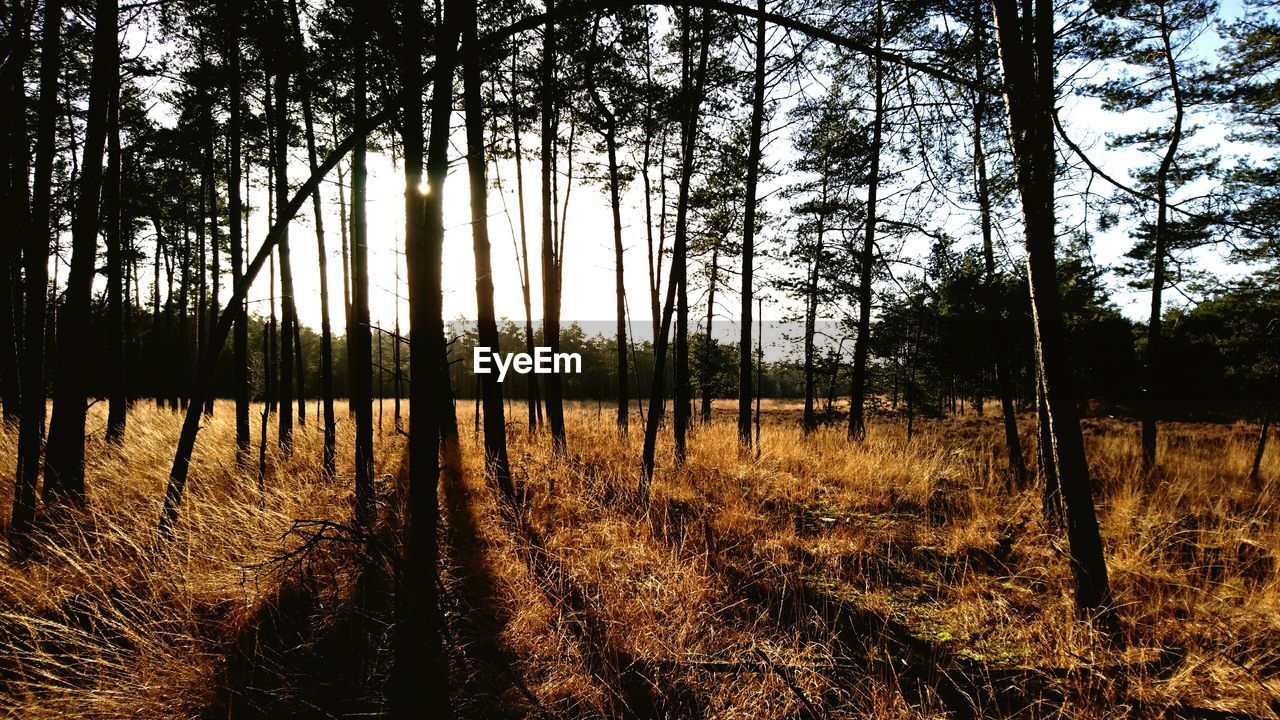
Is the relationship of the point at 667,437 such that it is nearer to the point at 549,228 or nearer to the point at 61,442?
the point at 549,228

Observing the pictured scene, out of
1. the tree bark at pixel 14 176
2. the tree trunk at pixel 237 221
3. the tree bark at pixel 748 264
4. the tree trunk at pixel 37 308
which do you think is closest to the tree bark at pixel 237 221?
the tree trunk at pixel 237 221

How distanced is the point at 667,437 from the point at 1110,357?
117 ft

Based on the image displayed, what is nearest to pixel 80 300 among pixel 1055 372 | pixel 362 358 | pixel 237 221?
pixel 362 358

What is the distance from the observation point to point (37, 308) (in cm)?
353

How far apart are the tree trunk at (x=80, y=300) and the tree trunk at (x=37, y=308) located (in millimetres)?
108

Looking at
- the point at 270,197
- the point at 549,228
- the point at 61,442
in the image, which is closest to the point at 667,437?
the point at 549,228

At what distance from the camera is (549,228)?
8.31 m

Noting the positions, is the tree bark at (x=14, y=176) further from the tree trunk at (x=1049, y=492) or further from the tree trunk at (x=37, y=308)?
the tree trunk at (x=1049, y=492)

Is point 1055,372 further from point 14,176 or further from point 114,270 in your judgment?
point 14,176

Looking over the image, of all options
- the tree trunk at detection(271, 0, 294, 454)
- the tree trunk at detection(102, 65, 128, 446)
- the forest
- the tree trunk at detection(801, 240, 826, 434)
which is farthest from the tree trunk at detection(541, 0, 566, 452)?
the tree trunk at detection(801, 240, 826, 434)

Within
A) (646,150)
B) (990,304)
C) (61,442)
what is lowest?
(61,442)

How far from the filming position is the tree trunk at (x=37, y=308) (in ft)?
10.7

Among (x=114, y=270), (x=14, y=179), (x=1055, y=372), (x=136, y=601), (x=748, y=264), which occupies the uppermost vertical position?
(x=14, y=179)

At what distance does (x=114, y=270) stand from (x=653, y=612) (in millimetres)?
6994
